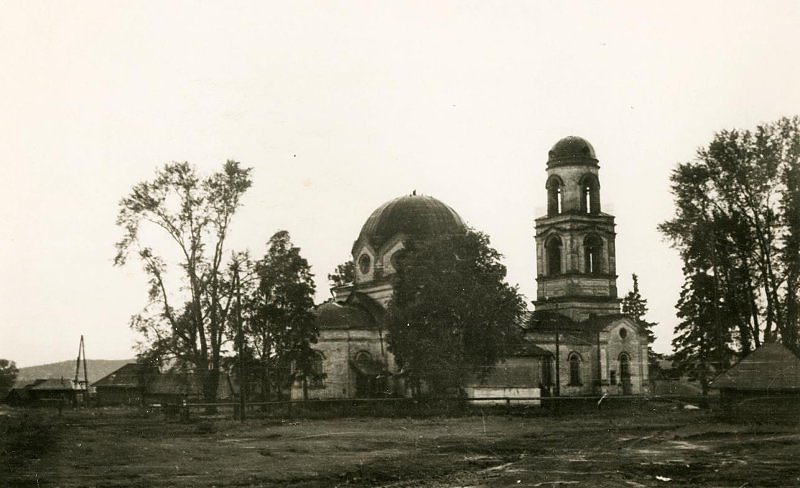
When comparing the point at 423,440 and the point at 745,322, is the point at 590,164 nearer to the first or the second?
the point at 745,322

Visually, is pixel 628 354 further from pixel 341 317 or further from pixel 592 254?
pixel 341 317

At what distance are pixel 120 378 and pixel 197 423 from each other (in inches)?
1479

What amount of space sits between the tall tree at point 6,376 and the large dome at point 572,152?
33.1 m

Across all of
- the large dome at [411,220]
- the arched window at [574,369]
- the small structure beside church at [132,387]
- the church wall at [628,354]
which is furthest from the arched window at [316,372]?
the small structure beside church at [132,387]

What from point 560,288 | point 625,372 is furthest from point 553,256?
point 625,372

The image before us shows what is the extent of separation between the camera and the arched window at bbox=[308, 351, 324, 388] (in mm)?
42906

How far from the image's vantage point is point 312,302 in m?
43.1

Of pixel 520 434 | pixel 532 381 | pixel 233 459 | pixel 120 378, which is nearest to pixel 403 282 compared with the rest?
pixel 532 381

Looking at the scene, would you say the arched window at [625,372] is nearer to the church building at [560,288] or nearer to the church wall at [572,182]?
the church building at [560,288]

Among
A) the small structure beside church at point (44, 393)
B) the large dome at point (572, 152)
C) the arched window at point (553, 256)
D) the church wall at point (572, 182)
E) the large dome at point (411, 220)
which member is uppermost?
the large dome at point (572, 152)

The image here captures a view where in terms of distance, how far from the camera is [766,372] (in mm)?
30172

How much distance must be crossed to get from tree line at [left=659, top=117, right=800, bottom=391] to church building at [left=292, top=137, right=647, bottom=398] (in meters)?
11.2

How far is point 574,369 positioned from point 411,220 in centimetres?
1217

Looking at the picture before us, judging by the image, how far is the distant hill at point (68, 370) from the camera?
90812 millimetres
